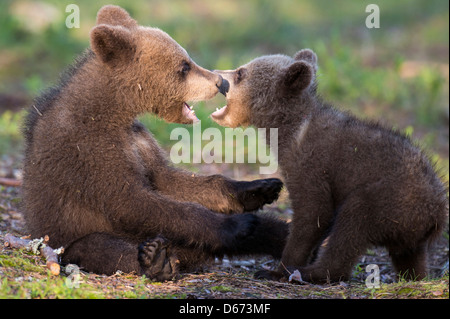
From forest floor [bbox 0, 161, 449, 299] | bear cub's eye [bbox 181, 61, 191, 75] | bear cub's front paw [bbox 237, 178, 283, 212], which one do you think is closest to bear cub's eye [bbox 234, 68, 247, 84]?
bear cub's eye [bbox 181, 61, 191, 75]

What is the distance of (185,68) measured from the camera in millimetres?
5879

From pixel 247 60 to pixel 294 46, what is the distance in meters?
7.07

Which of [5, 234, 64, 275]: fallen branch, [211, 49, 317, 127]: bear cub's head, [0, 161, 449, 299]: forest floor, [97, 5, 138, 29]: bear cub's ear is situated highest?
[97, 5, 138, 29]: bear cub's ear

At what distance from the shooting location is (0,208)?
6.80 m

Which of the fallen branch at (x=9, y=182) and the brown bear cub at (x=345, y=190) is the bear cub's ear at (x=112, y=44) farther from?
the fallen branch at (x=9, y=182)

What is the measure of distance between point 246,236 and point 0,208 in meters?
3.00

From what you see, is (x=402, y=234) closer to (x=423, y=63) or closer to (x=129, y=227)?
(x=129, y=227)

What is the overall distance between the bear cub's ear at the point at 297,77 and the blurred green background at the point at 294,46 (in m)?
2.51

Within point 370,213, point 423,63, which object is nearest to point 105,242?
point 370,213

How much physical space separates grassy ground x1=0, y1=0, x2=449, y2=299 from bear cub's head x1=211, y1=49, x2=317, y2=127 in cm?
155

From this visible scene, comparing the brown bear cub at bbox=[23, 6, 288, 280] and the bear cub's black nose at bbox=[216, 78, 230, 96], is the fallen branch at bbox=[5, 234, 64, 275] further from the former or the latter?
the bear cub's black nose at bbox=[216, 78, 230, 96]

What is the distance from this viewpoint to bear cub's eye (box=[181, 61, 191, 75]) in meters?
5.84

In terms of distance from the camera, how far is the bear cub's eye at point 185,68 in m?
5.84
